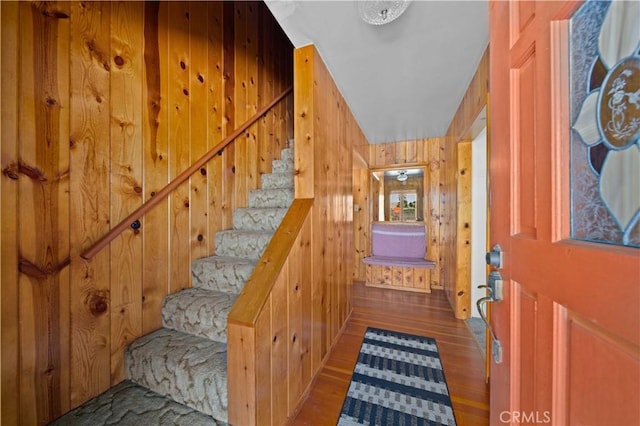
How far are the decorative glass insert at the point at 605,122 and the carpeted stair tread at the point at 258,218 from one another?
1.80 m

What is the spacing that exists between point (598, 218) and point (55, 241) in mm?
2028

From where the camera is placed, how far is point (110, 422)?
3.68 feet

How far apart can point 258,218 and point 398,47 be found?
5.70 feet

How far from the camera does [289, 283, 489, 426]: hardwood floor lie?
4.52 feet

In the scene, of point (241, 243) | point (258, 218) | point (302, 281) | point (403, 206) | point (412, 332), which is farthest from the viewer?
point (403, 206)

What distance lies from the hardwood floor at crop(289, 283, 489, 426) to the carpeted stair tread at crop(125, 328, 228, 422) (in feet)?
1.67

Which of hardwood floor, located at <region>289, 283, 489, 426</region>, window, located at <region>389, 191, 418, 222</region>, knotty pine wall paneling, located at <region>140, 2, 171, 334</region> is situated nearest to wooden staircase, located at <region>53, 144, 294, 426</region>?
knotty pine wall paneling, located at <region>140, 2, 171, 334</region>

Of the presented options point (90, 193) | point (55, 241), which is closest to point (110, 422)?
point (55, 241)

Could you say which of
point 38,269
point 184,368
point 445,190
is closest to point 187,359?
point 184,368

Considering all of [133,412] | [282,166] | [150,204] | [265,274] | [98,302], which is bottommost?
[133,412]

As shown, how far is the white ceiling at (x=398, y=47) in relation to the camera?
127cm

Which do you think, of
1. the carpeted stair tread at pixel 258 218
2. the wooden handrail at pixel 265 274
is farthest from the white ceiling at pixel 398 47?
the carpeted stair tread at pixel 258 218

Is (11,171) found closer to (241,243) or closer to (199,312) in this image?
(199,312)

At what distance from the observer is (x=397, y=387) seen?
155 cm
